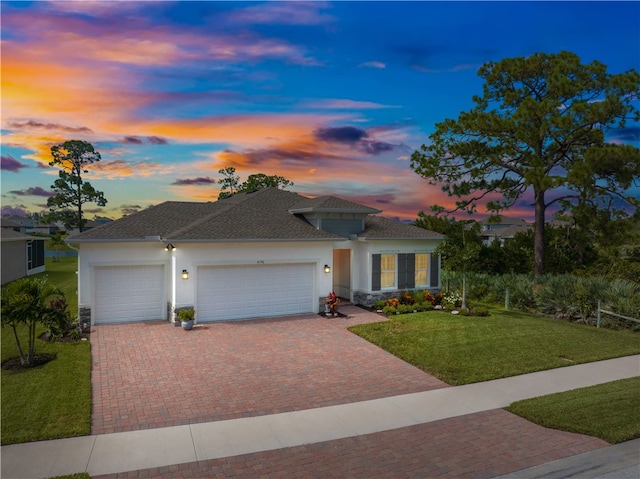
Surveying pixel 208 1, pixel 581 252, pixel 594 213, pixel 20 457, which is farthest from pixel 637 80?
pixel 20 457

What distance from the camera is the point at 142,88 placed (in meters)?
16.8

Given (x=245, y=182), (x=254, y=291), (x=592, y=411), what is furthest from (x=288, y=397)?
(x=245, y=182)

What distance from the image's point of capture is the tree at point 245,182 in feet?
140

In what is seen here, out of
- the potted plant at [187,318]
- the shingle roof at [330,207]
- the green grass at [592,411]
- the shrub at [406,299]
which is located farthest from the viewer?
the shingle roof at [330,207]

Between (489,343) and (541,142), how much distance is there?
16.0 meters

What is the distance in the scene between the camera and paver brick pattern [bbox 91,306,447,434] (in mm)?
8367

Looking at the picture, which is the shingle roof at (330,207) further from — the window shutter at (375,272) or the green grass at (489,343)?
the green grass at (489,343)

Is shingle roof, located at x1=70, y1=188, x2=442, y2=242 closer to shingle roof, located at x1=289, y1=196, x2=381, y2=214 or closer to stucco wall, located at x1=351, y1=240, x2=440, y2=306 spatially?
shingle roof, located at x1=289, y1=196, x2=381, y2=214

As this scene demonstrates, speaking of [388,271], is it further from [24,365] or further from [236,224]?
[24,365]

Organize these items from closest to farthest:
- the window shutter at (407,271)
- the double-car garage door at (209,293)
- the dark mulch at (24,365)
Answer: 1. the dark mulch at (24,365)
2. the double-car garage door at (209,293)
3. the window shutter at (407,271)

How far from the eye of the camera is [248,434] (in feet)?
24.0

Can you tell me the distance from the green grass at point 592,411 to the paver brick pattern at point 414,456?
31 cm

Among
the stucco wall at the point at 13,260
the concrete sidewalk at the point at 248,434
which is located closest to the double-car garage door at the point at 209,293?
the concrete sidewalk at the point at 248,434

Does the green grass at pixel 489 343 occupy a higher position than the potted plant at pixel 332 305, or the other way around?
the potted plant at pixel 332 305
